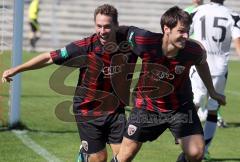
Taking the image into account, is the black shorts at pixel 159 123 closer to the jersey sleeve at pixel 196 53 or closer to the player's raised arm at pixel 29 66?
the jersey sleeve at pixel 196 53

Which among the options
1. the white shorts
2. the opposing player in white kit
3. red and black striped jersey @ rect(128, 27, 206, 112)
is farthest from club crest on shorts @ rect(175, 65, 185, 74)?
the white shorts

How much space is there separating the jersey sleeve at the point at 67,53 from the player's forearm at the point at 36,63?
0.07 meters

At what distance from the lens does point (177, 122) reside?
713cm

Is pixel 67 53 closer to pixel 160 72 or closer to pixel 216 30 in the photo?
pixel 160 72

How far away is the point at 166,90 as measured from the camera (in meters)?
7.25

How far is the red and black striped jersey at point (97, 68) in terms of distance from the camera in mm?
7246

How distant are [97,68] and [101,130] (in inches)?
25.8

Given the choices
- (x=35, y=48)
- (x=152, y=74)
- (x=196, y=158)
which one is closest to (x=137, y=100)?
(x=152, y=74)

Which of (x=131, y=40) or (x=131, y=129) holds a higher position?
(x=131, y=40)

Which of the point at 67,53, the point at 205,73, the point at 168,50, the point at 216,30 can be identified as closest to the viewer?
the point at 168,50

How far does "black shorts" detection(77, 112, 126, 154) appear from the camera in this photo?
750 centimetres

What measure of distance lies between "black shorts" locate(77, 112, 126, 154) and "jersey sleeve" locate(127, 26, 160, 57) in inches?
30.9

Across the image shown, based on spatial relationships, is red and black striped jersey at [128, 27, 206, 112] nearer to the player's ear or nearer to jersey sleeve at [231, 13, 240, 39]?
the player's ear

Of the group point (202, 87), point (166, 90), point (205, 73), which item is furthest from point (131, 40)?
point (202, 87)
